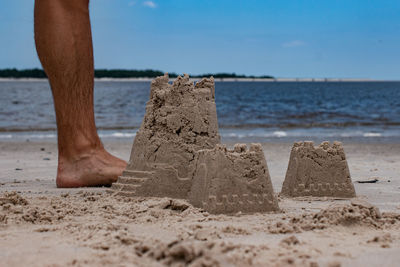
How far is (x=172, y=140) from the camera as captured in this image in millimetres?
3240

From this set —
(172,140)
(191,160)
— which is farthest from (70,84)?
(191,160)

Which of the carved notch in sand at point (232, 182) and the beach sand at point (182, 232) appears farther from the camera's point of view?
the carved notch in sand at point (232, 182)

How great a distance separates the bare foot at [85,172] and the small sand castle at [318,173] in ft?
4.27

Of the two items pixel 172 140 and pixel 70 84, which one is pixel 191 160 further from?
pixel 70 84

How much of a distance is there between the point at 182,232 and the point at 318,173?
1.54 metres

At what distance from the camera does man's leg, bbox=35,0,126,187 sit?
12.1 feet

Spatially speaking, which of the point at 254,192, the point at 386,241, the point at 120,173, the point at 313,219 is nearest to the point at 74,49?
the point at 120,173

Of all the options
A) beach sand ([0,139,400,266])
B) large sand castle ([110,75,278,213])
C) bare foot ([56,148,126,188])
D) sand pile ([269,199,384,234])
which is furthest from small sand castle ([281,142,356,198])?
bare foot ([56,148,126,188])

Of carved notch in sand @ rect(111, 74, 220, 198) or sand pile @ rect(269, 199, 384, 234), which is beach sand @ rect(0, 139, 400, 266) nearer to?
sand pile @ rect(269, 199, 384, 234)

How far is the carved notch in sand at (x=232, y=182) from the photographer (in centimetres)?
275

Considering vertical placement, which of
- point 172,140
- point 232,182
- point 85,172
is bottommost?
point 85,172

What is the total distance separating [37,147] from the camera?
8078 millimetres

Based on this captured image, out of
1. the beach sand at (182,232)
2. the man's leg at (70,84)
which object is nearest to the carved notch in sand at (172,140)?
the beach sand at (182,232)

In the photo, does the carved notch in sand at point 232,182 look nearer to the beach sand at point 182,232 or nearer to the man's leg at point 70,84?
the beach sand at point 182,232
